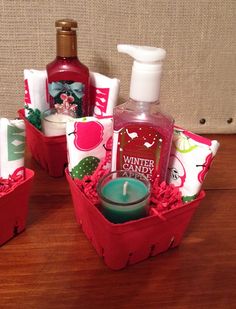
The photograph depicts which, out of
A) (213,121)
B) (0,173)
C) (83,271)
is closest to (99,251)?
(83,271)

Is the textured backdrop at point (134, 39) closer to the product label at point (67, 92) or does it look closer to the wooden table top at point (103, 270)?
the product label at point (67, 92)

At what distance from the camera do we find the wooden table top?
37 cm

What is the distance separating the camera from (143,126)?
414mm

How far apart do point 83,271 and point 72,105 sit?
0.26 m

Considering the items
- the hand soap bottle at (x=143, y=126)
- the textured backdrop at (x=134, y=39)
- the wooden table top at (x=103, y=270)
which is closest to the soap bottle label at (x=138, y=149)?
the hand soap bottle at (x=143, y=126)

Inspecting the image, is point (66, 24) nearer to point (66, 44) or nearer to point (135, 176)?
point (66, 44)

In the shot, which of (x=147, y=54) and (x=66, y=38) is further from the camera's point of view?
(x=66, y=38)

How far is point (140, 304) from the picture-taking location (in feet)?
1.21

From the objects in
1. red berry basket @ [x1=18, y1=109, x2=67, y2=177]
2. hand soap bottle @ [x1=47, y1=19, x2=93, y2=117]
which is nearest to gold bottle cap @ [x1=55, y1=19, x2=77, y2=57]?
hand soap bottle @ [x1=47, y1=19, x2=93, y2=117]

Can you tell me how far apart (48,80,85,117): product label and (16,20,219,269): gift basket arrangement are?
6cm

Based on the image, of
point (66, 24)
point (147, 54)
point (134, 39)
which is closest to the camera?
point (147, 54)

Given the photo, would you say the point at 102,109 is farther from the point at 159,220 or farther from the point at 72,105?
the point at 159,220

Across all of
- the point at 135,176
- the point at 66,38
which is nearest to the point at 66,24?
the point at 66,38

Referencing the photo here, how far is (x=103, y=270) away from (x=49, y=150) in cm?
22
